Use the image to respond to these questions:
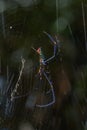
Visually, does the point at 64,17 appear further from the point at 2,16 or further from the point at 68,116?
the point at 68,116

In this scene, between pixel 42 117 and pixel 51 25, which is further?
pixel 42 117

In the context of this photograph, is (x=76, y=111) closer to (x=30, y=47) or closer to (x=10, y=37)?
(x=30, y=47)

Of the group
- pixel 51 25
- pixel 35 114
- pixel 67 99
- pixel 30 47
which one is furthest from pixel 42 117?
pixel 51 25

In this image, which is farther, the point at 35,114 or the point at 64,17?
the point at 35,114

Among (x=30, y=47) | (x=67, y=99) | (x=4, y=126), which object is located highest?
(x=30, y=47)

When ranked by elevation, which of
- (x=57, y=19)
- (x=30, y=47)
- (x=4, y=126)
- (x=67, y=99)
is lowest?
(x=4, y=126)

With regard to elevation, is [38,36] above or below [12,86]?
above

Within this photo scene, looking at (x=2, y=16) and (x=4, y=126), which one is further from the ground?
(x=2, y=16)

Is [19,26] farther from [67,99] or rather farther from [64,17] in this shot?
[67,99]

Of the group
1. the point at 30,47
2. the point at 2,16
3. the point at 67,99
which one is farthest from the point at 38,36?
the point at 67,99
